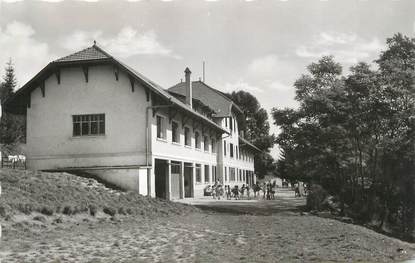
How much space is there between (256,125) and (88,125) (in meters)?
47.1

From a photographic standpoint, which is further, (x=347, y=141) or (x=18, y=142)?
Answer: (x=18, y=142)

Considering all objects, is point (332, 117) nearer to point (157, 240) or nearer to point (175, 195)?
point (175, 195)

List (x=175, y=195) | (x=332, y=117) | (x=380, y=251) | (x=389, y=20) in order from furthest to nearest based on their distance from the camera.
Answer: (x=175, y=195)
(x=332, y=117)
(x=380, y=251)
(x=389, y=20)

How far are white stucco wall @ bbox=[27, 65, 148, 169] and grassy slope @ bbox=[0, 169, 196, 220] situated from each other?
2.93 metres

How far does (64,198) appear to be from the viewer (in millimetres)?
16516

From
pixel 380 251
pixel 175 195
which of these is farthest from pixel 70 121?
pixel 380 251

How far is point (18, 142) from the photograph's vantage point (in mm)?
42875

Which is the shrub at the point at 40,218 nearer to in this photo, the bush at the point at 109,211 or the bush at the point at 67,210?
the bush at the point at 67,210

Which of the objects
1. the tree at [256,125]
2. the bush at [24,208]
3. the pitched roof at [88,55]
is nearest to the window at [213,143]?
the pitched roof at [88,55]

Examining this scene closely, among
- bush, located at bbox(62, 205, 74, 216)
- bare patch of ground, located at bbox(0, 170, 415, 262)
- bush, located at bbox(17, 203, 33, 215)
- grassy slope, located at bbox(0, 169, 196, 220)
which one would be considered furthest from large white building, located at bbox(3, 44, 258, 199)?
bush, located at bbox(17, 203, 33, 215)

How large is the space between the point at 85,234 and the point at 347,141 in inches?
655

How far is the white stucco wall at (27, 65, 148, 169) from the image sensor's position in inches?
981

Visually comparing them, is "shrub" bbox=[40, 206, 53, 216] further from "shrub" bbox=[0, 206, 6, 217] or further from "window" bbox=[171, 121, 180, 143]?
"window" bbox=[171, 121, 180, 143]

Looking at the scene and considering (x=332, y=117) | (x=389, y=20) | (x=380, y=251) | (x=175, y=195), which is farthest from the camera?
(x=175, y=195)
